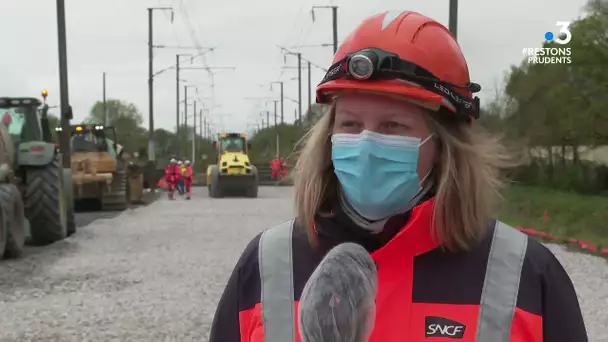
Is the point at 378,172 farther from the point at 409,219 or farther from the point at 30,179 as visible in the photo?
the point at 30,179

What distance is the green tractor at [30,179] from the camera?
44.0 ft

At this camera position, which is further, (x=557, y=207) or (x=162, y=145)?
(x=162, y=145)

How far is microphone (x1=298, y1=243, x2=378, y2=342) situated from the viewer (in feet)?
5.42

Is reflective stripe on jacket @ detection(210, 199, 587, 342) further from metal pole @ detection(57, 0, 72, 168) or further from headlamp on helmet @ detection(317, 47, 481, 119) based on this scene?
metal pole @ detection(57, 0, 72, 168)

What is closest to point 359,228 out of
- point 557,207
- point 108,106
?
point 557,207

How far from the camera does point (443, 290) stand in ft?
6.24

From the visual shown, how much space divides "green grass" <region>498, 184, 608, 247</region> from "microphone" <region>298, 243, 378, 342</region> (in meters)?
20.6

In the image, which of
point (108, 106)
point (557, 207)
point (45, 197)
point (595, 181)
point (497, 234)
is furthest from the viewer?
point (108, 106)

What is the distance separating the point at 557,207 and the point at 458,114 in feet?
106

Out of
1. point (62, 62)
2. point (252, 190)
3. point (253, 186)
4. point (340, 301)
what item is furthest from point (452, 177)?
point (252, 190)

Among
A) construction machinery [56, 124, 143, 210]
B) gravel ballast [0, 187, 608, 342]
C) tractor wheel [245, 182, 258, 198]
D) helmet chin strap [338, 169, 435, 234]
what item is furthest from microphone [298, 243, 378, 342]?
tractor wheel [245, 182, 258, 198]

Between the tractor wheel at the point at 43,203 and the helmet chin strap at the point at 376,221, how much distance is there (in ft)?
43.8

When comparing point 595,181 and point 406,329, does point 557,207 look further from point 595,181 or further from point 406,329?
point 406,329

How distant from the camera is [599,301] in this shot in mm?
9133
